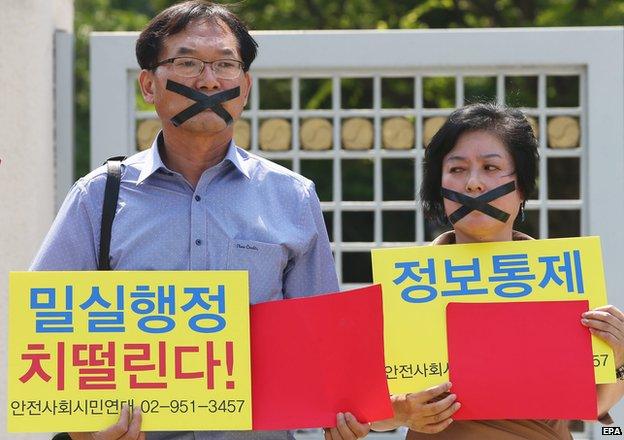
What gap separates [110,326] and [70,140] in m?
3.17

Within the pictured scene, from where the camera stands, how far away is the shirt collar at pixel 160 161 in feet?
9.87

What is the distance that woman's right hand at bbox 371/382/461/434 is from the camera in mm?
2967

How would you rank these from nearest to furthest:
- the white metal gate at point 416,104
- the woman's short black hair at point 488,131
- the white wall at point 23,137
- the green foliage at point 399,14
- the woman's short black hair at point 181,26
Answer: the woman's short black hair at point 181,26
the woman's short black hair at point 488,131
the white wall at point 23,137
the white metal gate at point 416,104
the green foliage at point 399,14

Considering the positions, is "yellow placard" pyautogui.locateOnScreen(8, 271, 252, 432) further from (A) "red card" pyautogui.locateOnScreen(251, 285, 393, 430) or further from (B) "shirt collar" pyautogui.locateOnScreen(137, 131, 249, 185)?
(B) "shirt collar" pyautogui.locateOnScreen(137, 131, 249, 185)

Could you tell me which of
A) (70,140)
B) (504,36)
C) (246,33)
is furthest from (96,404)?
(504,36)

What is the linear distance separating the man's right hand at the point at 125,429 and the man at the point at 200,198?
0.39 feet

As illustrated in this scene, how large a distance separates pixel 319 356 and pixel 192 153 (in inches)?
25.2

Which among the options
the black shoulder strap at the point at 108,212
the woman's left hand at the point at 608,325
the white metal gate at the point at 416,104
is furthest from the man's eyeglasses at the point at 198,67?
the white metal gate at the point at 416,104

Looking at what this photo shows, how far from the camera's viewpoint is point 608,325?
300 cm

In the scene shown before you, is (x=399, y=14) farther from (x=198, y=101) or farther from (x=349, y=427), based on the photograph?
(x=349, y=427)

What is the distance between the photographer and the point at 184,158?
10.1ft

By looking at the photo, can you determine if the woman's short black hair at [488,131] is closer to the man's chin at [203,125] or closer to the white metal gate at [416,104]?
the man's chin at [203,125]

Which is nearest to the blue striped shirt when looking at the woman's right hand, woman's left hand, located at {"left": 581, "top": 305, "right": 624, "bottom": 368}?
the woman's right hand

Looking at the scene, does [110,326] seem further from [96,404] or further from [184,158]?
[184,158]
